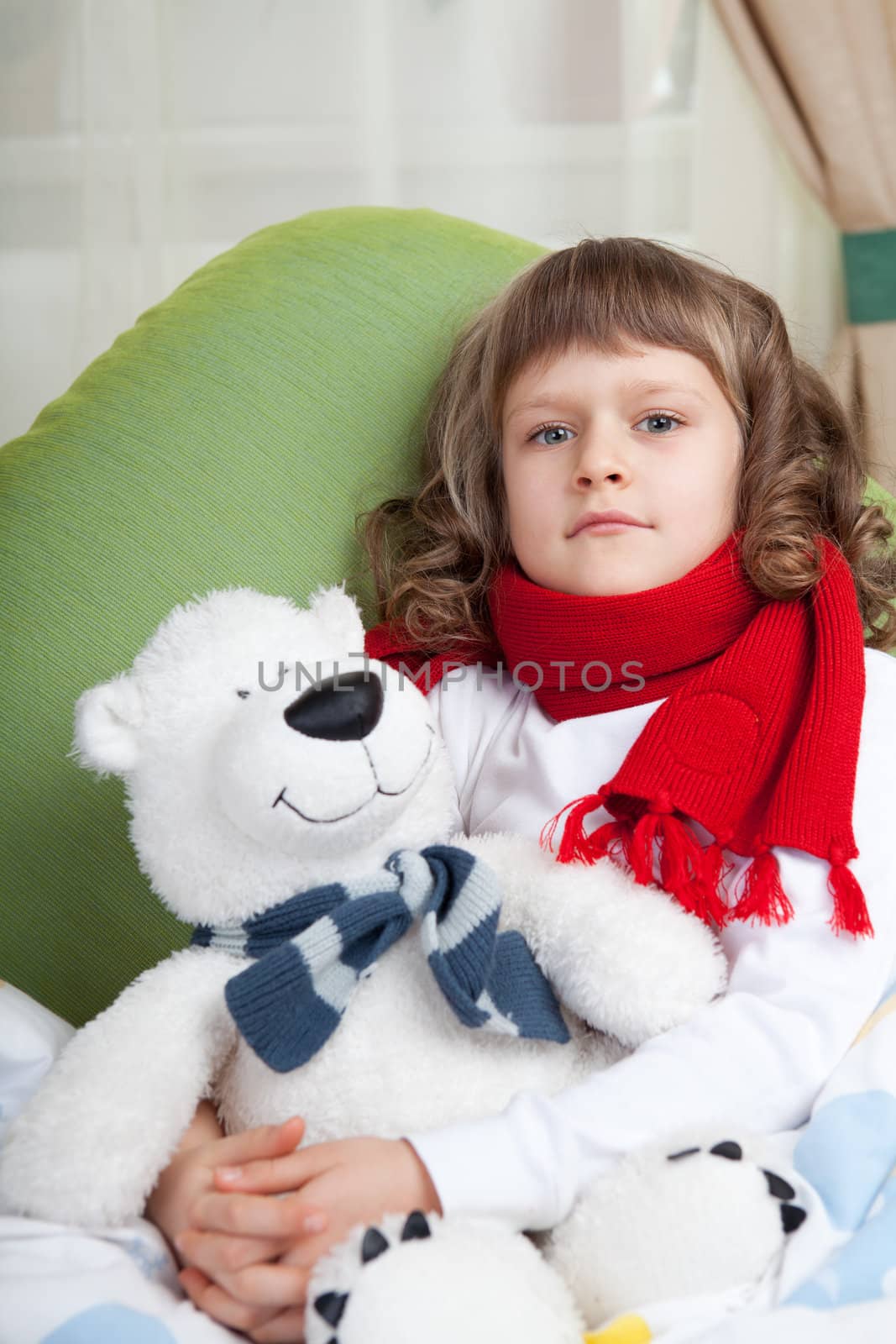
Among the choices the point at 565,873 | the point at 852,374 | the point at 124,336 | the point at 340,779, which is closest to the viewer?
the point at 340,779

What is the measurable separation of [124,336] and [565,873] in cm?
71

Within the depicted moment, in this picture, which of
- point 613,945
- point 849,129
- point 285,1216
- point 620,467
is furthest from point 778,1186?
→ point 849,129

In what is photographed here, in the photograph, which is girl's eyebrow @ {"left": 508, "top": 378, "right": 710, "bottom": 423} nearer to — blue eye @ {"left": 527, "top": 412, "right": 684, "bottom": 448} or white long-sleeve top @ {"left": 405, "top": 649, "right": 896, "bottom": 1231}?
blue eye @ {"left": 527, "top": 412, "right": 684, "bottom": 448}

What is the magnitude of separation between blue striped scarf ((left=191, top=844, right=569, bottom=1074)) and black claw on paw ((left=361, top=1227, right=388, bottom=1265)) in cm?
12

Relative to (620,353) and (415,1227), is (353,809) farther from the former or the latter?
(620,353)

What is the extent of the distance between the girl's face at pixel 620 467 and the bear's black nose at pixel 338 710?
0.32m

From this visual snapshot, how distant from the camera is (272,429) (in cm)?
111

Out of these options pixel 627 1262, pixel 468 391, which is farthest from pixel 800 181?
pixel 627 1262

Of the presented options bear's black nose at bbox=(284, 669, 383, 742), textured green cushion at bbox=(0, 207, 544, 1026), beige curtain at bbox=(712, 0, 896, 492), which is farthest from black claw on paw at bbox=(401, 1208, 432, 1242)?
beige curtain at bbox=(712, 0, 896, 492)

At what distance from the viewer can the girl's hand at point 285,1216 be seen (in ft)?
2.13

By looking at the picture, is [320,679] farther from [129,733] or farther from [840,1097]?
[840,1097]

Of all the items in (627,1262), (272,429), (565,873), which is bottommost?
(627,1262)

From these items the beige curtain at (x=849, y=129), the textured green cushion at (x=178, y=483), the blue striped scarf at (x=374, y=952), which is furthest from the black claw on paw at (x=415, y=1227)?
the beige curtain at (x=849, y=129)

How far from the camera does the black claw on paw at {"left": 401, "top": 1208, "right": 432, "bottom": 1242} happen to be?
2.07 ft
